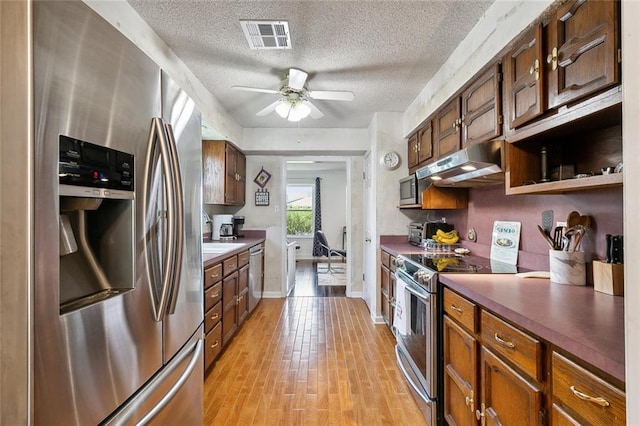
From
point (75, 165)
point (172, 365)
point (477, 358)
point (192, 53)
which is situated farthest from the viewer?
point (192, 53)

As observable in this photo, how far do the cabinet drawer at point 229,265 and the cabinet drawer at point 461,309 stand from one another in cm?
176

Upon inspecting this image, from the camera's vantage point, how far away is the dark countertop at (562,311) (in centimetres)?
79

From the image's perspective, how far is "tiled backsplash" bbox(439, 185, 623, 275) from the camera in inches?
55.7

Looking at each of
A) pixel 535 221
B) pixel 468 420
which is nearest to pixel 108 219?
pixel 468 420

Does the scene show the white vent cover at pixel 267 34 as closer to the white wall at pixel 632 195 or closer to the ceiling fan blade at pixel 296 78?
the ceiling fan blade at pixel 296 78

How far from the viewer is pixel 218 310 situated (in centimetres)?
250

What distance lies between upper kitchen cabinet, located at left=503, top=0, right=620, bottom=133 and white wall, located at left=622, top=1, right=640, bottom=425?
0.64 metres

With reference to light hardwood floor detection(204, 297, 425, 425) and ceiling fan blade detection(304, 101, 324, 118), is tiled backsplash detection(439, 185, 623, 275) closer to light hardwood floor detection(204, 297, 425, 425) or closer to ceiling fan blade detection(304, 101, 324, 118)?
light hardwood floor detection(204, 297, 425, 425)

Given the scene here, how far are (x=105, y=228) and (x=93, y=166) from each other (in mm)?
222

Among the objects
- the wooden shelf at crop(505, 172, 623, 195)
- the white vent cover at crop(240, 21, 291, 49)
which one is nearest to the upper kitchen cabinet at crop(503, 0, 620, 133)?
the wooden shelf at crop(505, 172, 623, 195)

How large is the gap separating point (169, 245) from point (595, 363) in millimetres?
1249

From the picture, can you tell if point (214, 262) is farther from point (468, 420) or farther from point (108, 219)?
point (468, 420)

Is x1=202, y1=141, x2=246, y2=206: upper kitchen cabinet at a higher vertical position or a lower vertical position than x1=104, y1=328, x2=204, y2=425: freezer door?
higher

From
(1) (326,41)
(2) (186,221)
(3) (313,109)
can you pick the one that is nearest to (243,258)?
(3) (313,109)
